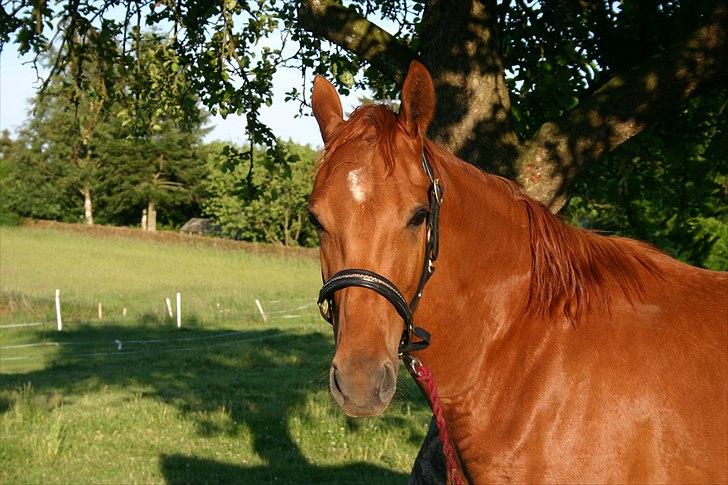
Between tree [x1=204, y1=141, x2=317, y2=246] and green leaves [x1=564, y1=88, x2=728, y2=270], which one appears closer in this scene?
green leaves [x1=564, y1=88, x2=728, y2=270]

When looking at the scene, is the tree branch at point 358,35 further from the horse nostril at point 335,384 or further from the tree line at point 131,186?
the tree line at point 131,186

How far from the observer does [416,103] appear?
3.17 metres

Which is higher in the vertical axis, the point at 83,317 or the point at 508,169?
the point at 508,169

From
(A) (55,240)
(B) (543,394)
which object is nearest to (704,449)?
(B) (543,394)

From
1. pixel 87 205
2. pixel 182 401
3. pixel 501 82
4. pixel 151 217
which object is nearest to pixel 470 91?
pixel 501 82

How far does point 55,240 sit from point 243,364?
1430 inches

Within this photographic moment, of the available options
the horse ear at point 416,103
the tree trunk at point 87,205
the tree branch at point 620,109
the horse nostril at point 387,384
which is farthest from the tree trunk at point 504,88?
the tree trunk at point 87,205

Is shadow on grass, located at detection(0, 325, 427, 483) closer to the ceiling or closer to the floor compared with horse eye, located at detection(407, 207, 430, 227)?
closer to the floor

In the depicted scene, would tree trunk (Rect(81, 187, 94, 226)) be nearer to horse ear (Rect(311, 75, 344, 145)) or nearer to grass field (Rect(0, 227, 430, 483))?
grass field (Rect(0, 227, 430, 483))

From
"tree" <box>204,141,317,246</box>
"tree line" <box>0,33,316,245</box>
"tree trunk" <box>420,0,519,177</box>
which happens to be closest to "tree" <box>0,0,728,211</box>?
"tree trunk" <box>420,0,519,177</box>

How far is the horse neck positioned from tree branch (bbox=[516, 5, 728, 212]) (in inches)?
66.5

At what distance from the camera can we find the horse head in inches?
107

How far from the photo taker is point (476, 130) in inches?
202

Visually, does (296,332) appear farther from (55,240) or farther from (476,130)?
(55,240)
